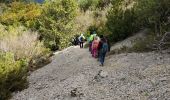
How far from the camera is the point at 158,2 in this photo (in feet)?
68.4

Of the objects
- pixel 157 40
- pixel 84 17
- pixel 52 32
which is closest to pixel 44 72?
pixel 157 40

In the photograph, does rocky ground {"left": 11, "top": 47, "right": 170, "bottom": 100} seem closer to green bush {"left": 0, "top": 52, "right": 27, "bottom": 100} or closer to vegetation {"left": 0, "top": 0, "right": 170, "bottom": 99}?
green bush {"left": 0, "top": 52, "right": 27, "bottom": 100}

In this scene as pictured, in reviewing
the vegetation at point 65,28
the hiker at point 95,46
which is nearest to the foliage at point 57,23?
the vegetation at point 65,28

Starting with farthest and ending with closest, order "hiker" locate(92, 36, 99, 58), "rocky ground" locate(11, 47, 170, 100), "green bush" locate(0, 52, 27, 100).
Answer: "hiker" locate(92, 36, 99, 58) → "green bush" locate(0, 52, 27, 100) → "rocky ground" locate(11, 47, 170, 100)

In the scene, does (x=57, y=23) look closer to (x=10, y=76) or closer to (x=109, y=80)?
(x=10, y=76)

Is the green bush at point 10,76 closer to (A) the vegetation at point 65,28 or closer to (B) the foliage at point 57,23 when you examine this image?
(A) the vegetation at point 65,28

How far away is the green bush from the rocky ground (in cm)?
48

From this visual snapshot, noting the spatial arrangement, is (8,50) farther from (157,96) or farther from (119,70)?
(157,96)

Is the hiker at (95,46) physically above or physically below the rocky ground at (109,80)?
above

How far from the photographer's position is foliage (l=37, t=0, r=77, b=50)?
3372cm

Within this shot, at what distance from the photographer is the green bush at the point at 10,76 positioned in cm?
1715

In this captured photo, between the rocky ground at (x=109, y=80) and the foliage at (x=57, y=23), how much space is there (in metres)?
13.2

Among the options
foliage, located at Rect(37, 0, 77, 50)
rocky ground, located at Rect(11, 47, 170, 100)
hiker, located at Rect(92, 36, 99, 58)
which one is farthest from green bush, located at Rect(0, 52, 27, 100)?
foliage, located at Rect(37, 0, 77, 50)

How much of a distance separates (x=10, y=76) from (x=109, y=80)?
17.0ft
